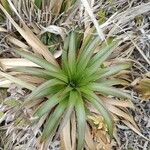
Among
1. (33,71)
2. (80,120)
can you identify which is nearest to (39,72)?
(33,71)

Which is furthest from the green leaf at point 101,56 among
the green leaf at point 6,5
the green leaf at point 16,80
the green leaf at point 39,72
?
the green leaf at point 6,5

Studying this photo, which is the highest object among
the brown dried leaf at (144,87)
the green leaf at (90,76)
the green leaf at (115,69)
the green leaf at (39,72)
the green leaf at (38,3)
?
the green leaf at (38,3)

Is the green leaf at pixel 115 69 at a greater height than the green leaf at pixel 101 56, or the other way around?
the green leaf at pixel 101 56

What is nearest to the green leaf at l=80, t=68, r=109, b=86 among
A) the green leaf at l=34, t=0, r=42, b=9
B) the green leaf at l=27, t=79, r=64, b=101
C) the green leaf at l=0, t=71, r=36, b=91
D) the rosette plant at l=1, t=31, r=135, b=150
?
the rosette plant at l=1, t=31, r=135, b=150

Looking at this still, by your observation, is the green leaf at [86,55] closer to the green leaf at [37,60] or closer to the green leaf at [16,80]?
the green leaf at [37,60]

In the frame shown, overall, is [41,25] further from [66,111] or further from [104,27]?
[66,111]

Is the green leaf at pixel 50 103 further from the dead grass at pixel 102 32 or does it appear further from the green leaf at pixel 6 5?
the green leaf at pixel 6 5

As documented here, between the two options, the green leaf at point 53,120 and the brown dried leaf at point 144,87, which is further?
the brown dried leaf at point 144,87

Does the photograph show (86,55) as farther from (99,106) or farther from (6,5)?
(6,5)
